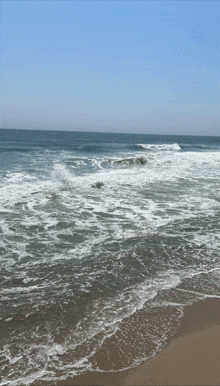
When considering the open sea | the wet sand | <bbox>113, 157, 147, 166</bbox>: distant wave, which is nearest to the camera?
the wet sand

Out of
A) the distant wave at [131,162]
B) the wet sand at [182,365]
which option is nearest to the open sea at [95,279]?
the wet sand at [182,365]

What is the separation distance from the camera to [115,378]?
271cm

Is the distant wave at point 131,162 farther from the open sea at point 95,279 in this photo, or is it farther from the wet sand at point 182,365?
the wet sand at point 182,365

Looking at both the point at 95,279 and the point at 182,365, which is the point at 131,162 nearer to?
the point at 95,279

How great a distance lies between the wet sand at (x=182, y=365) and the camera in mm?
2691

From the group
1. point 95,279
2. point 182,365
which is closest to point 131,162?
point 95,279

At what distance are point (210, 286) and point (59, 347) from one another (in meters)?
2.68

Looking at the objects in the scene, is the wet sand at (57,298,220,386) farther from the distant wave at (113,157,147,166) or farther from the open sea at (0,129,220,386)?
the distant wave at (113,157,147,166)

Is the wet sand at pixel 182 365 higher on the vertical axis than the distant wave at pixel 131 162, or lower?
lower

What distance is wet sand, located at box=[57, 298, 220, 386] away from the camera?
2691mm

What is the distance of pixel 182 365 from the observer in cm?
289

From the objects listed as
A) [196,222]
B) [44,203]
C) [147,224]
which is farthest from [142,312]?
[44,203]

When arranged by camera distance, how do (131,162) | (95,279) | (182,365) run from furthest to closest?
(131,162) → (95,279) → (182,365)

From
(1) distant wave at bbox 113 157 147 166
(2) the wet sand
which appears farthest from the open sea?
(1) distant wave at bbox 113 157 147 166
